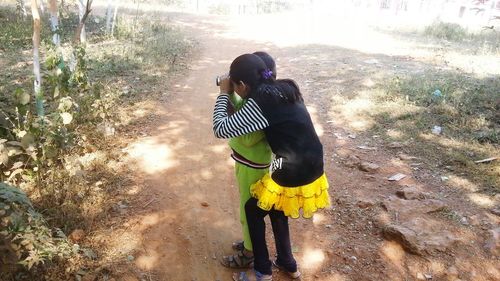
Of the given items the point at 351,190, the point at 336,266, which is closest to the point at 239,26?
the point at 351,190

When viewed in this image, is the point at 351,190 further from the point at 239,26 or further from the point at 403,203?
the point at 239,26

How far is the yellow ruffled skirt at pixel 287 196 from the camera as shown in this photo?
245 cm

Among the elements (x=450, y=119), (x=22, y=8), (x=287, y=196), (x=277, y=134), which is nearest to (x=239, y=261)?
(x=287, y=196)

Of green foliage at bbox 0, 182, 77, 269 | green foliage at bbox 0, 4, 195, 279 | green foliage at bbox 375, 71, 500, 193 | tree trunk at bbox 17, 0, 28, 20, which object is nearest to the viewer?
green foliage at bbox 0, 182, 77, 269

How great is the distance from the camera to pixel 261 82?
229cm

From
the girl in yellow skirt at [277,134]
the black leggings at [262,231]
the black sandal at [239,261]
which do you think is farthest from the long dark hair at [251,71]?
the black sandal at [239,261]

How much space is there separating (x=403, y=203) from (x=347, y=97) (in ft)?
11.4

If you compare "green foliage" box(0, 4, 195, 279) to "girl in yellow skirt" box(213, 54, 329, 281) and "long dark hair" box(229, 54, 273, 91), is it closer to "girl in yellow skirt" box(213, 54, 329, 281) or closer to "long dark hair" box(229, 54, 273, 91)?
"girl in yellow skirt" box(213, 54, 329, 281)

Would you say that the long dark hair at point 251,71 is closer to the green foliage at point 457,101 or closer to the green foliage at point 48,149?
the green foliage at point 48,149

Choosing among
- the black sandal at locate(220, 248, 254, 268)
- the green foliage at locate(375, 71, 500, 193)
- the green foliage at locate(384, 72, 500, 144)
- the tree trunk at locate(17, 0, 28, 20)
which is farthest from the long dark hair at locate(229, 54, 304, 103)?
the tree trunk at locate(17, 0, 28, 20)

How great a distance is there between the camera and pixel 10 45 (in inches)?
376

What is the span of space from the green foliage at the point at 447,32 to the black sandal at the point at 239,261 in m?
14.2

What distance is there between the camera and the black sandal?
2980 mm

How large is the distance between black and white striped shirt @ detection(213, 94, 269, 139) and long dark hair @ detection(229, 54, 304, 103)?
79mm
